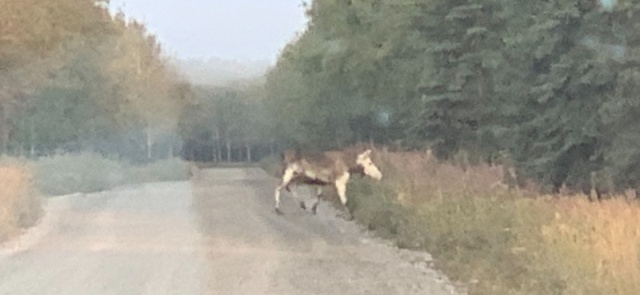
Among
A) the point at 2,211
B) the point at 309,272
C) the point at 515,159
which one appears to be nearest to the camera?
the point at 309,272

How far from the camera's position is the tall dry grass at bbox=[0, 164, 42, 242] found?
70.3 ft

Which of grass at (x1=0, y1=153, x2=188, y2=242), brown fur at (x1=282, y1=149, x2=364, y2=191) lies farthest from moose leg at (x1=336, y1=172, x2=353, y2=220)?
grass at (x1=0, y1=153, x2=188, y2=242)

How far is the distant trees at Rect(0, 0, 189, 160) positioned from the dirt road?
22.8 feet

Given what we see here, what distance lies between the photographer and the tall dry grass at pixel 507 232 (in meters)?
12.1

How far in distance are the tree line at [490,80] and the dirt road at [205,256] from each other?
4.71 meters

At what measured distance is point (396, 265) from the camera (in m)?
16.6

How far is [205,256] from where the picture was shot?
56.8ft

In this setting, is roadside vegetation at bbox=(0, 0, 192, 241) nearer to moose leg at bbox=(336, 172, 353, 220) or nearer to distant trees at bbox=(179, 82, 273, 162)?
distant trees at bbox=(179, 82, 273, 162)

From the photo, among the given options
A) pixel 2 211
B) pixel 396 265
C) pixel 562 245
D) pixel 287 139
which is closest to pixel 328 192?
pixel 2 211

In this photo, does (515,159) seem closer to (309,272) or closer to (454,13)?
(454,13)

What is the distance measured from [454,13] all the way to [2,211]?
12890 mm

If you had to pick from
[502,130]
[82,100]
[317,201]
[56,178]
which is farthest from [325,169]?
[82,100]

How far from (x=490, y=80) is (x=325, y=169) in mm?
5333

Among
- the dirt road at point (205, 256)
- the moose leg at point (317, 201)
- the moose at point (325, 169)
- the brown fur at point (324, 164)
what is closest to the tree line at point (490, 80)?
the moose at point (325, 169)
